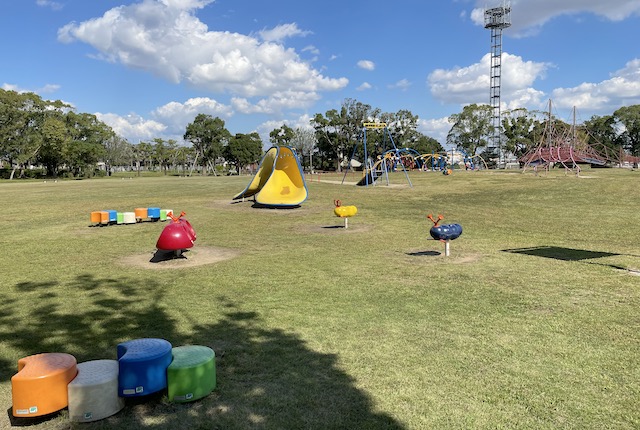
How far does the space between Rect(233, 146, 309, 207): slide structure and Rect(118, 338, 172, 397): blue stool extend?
1749 cm

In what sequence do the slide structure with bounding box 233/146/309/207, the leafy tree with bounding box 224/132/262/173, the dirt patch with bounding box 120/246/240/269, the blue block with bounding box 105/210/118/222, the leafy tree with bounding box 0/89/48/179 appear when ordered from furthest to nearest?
the leafy tree with bounding box 224/132/262/173, the leafy tree with bounding box 0/89/48/179, the slide structure with bounding box 233/146/309/207, the blue block with bounding box 105/210/118/222, the dirt patch with bounding box 120/246/240/269

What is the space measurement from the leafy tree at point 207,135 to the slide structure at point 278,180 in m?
63.3

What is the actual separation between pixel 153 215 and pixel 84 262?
21.9 ft

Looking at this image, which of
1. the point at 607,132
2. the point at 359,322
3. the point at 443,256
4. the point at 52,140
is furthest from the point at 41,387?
the point at 607,132

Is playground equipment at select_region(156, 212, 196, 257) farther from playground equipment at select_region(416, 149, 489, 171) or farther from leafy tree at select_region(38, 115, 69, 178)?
leafy tree at select_region(38, 115, 69, 178)

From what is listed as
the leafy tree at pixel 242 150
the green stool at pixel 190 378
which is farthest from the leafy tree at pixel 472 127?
the green stool at pixel 190 378

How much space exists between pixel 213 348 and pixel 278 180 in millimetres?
18283

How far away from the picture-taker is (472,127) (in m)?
76.0

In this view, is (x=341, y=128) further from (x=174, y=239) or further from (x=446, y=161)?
(x=174, y=239)

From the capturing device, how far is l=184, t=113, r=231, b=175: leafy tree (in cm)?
8338

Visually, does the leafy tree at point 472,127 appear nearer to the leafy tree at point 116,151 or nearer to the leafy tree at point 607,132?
the leafy tree at point 607,132

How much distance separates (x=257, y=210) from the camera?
65.2 feet

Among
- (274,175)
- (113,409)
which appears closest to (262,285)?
(113,409)

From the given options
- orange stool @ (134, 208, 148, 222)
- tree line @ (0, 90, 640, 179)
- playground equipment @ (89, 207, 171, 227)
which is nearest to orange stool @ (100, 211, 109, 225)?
playground equipment @ (89, 207, 171, 227)
